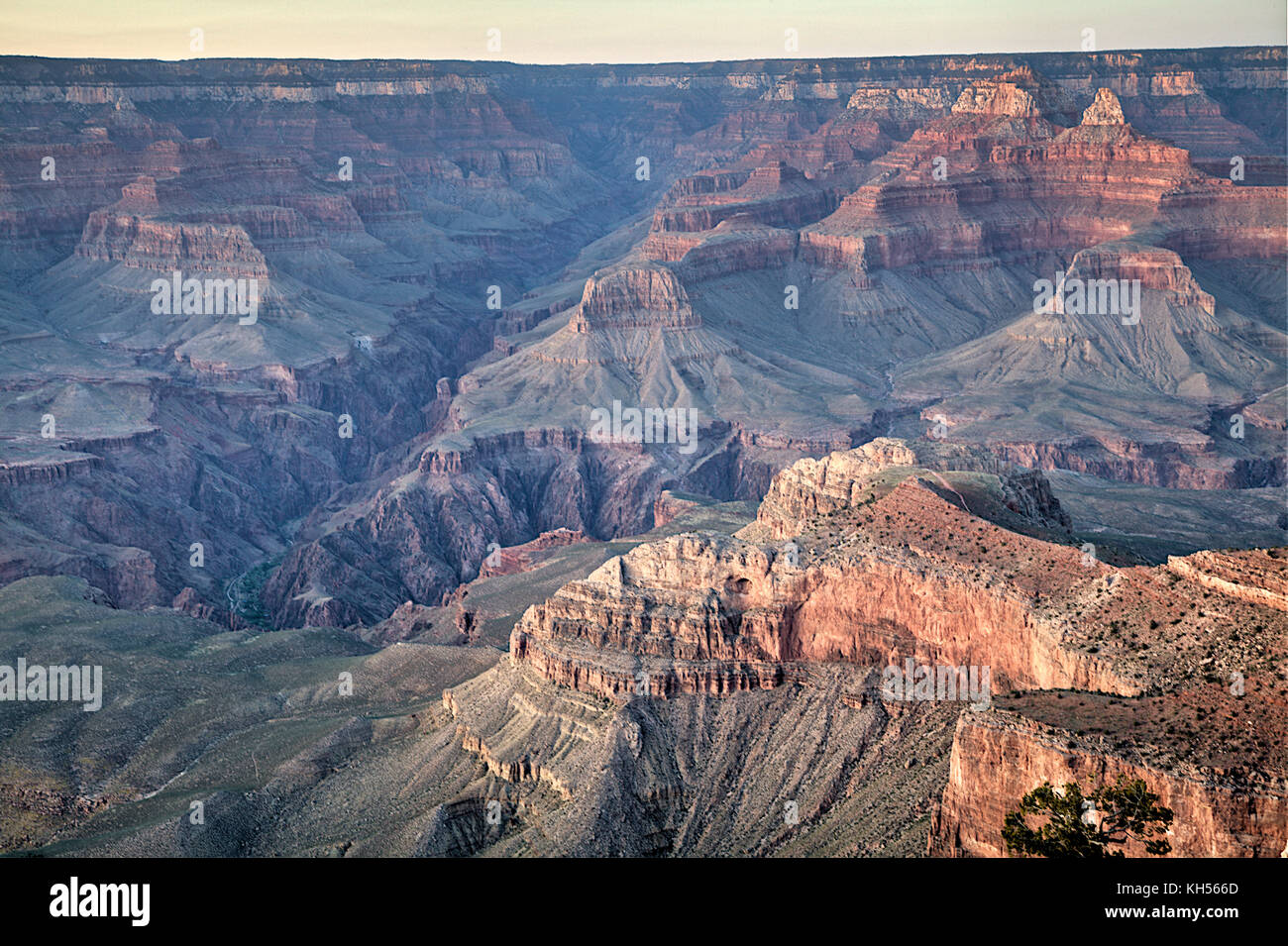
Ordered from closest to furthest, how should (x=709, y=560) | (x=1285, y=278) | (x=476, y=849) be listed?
(x=476, y=849)
(x=709, y=560)
(x=1285, y=278)

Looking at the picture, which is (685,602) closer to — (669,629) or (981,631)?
(669,629)

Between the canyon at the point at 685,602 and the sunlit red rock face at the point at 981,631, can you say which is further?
the canyon at the point at 685,602

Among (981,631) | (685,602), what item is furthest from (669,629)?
(981,631)

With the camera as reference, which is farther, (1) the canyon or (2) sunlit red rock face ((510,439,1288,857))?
(1) the canyon

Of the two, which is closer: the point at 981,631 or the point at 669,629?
the point at 981,631

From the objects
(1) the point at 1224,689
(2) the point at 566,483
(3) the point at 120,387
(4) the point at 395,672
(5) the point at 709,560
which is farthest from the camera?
(3) the point at 120,387

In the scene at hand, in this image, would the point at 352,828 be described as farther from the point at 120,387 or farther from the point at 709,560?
the point at 120,387

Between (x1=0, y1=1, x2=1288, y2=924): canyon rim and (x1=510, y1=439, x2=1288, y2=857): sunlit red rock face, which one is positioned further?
(x1=0, y1=1, x2=1288, y2=924): canyon rim

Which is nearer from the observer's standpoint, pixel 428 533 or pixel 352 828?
pixel 352 828

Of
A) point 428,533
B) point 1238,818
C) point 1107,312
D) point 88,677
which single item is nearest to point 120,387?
point 428,533

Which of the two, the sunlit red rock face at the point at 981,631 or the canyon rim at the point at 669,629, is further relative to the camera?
the canyon rim at the point at 669,629

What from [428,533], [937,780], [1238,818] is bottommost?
[428,533]
